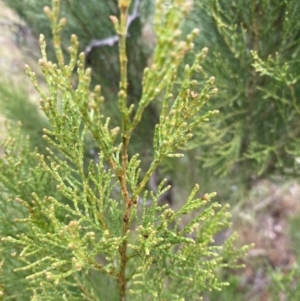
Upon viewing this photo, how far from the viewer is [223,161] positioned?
1938 mm

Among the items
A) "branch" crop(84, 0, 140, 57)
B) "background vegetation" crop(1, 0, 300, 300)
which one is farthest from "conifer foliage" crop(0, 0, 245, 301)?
"branch" crop(84, 0, 140, 57)

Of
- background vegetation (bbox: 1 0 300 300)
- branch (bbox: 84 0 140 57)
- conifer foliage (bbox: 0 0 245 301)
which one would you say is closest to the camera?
conifer foliage (bbox: 0 0 245 301)

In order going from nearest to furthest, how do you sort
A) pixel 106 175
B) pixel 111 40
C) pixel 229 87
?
pixel 106 175 → pixel 229 87 → pixel 111 40

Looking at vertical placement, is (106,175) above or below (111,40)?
below

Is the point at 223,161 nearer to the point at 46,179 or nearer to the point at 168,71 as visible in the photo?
the point at 46,179

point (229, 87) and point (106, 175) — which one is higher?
point (229, 87)

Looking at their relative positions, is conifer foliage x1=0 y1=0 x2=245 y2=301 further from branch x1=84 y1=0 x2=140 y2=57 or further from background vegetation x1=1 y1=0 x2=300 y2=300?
branch x1=84 y1=0 x2=140 y2=57

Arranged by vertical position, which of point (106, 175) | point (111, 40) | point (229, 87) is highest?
point (111, 40)

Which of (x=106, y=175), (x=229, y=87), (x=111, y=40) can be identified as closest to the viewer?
(x=106, y=175)

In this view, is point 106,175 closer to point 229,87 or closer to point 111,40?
point 229,87

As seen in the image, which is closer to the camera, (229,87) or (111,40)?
(229,87)

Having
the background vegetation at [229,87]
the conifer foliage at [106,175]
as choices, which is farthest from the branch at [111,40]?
the conifer foliage at [106,175]

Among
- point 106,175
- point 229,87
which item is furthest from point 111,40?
point 106,175

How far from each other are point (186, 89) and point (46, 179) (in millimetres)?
703
